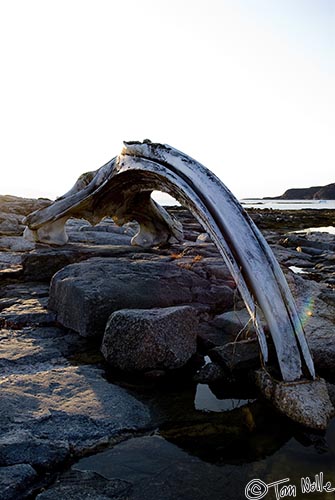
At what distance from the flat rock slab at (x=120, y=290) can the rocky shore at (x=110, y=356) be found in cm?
1

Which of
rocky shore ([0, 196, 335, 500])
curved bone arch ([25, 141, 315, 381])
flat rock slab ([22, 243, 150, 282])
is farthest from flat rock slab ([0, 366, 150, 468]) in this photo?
flat rock slab ([22, 243, 150, 282])

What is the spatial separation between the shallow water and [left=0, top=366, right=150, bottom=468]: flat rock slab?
160 millimetres

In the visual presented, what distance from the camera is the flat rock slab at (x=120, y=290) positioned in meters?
4.64

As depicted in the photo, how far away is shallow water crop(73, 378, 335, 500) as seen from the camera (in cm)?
241

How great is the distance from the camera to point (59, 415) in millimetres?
3023

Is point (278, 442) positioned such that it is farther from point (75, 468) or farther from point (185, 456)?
point (75, 468)

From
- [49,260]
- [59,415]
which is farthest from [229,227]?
[49,260]

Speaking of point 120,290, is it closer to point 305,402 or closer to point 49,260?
point 305,402

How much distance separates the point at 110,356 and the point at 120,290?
1.07m

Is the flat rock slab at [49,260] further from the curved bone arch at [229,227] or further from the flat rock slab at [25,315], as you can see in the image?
the flat rock slab at [25,315]

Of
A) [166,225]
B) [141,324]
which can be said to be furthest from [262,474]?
[166,225]

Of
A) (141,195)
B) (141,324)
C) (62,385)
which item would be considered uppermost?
(141,195)

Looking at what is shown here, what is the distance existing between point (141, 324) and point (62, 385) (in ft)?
2.82

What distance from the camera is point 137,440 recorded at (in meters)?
2.88
